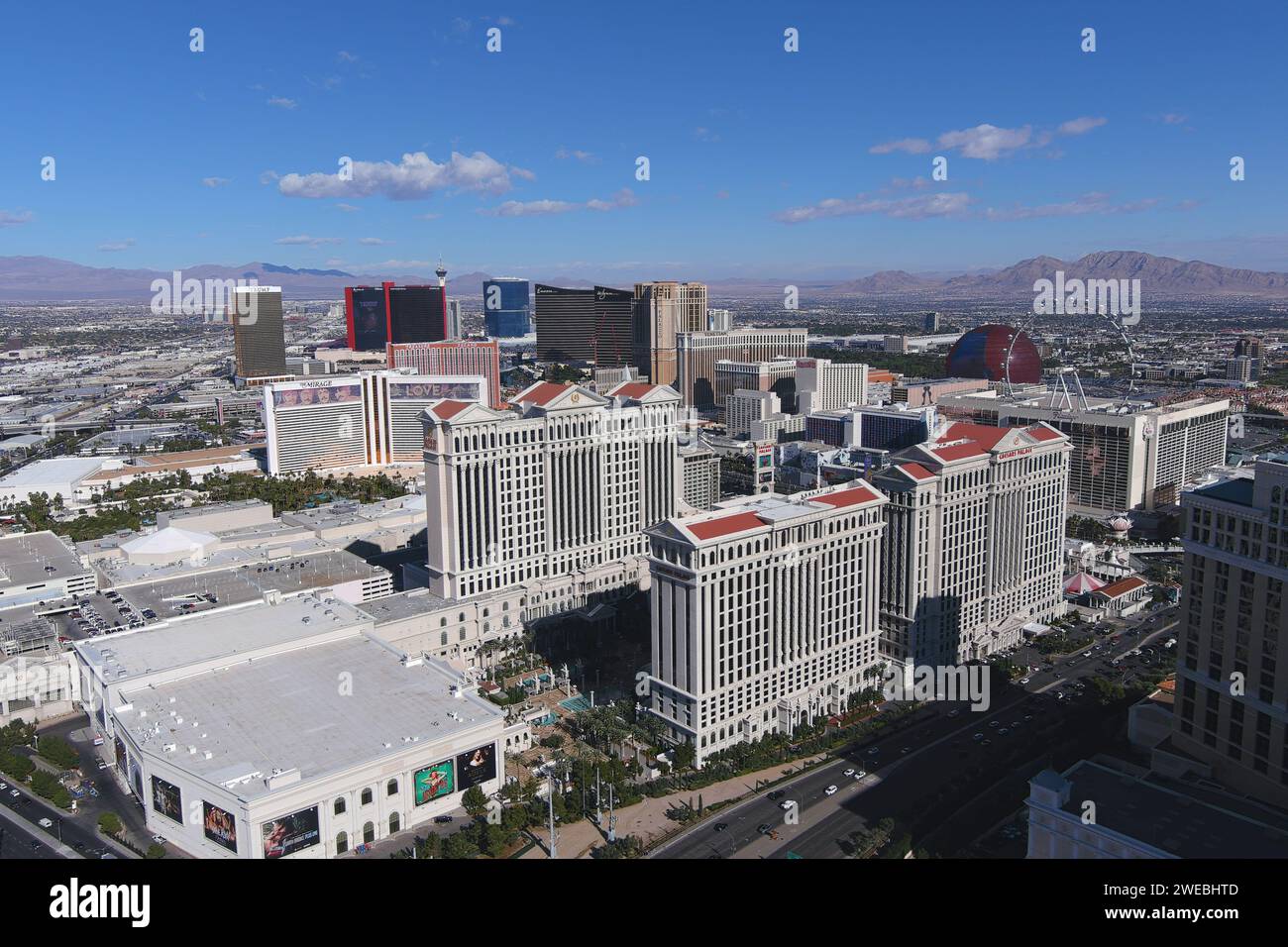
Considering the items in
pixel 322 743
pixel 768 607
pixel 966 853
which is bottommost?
pixel 966 853

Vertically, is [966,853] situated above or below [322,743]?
below

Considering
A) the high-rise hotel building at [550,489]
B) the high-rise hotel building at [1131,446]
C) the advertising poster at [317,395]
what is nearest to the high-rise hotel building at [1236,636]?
the high-rise hotel building at [550,489]

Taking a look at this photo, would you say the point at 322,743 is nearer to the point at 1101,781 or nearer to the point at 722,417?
the point at 1101,781

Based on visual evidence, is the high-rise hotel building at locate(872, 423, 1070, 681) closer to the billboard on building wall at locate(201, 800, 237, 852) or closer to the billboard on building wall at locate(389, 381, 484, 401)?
the billboard on building wall at locate(201, 800, 237, 852)

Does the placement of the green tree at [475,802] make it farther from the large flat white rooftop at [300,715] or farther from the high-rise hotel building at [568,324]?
the high-rise hotel building at [568,324]

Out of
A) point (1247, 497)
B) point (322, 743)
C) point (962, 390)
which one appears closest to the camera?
point (1247, 497)
